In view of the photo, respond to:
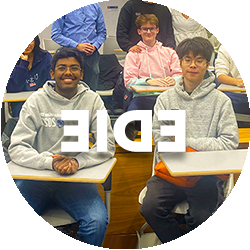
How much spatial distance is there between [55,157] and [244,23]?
4.15 ft

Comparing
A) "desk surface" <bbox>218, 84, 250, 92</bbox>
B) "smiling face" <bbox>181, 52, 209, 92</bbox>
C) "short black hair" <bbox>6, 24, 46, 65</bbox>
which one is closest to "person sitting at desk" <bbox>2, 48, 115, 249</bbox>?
"short black hair" <bbox>6, 24, 46, 65</bbox>

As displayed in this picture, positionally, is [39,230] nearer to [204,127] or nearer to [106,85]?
[106,85]

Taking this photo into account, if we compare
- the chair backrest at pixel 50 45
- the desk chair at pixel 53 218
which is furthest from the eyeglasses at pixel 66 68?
the desk chair at pixel 53 218

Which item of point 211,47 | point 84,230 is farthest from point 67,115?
point 211,47

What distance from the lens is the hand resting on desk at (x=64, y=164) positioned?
1539 millimetres

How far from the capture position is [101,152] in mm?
1679

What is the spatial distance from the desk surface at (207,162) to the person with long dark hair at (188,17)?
Result: 641 millimetres

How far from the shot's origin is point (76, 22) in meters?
1.74

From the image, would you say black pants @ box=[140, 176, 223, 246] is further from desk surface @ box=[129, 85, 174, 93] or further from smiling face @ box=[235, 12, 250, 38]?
smiling face @ box=[235, 12, 250, 38]

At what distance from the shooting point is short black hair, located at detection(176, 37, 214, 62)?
166cm

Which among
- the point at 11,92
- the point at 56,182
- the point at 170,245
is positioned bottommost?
the point at 170,245

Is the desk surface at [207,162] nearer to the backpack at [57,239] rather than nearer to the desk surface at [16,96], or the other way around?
the backpack at [57,239]

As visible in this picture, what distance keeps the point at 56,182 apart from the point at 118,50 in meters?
0.80

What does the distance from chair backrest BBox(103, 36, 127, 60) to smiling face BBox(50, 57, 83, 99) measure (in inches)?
8.2
